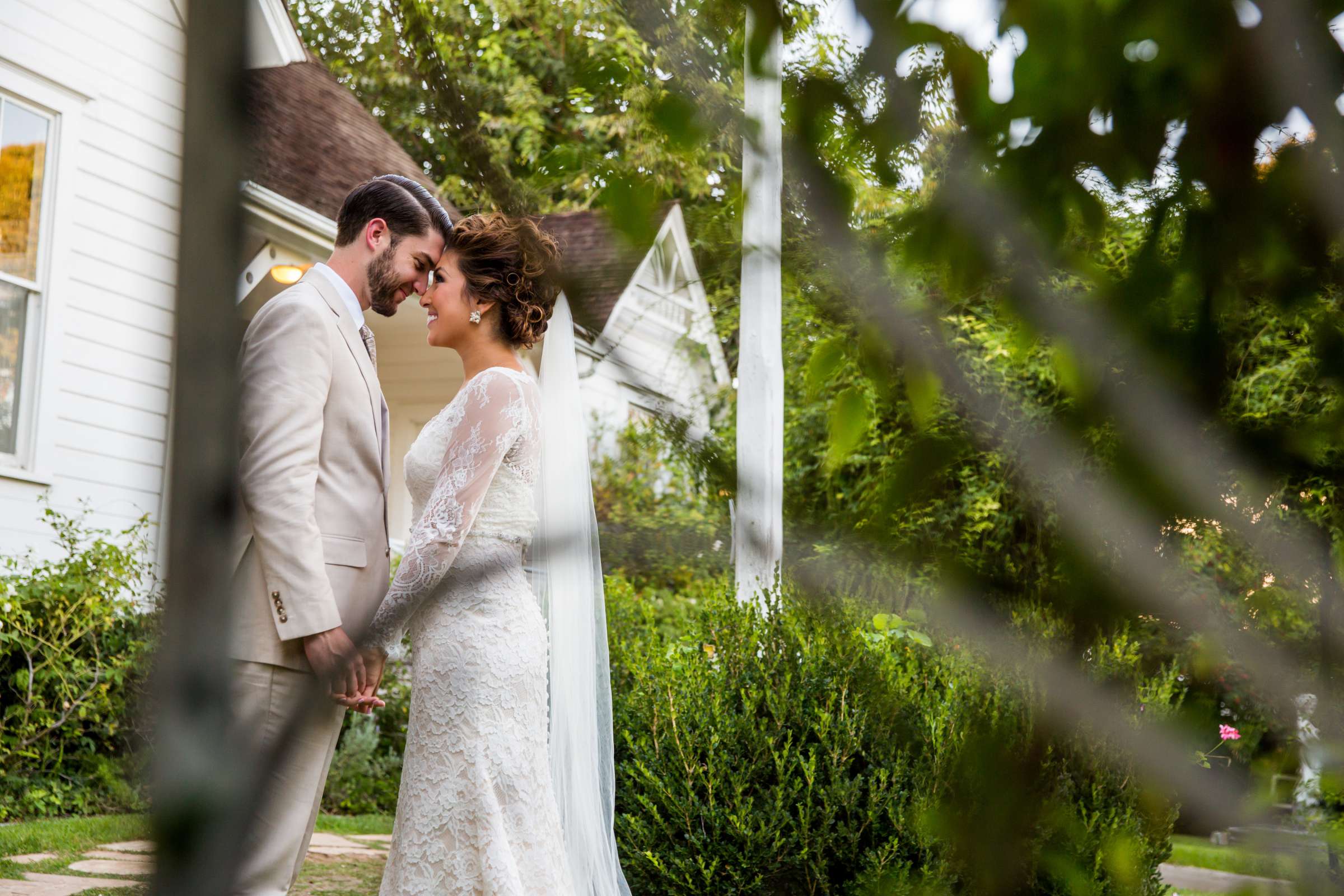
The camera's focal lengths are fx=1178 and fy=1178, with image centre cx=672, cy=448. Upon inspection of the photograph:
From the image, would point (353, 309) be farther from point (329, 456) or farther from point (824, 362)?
point (824, 362)

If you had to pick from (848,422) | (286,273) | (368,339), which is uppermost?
(286,273)

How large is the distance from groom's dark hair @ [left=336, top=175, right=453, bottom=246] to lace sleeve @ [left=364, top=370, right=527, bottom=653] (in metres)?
0.52

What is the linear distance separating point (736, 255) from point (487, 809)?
2.87 metres

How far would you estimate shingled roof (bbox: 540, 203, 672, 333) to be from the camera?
1.75 feet

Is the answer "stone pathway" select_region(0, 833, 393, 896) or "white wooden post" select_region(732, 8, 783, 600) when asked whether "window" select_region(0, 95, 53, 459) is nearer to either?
"stone pathway" select_region(0, 833, 393, 896)

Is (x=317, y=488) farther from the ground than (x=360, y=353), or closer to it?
closer to it

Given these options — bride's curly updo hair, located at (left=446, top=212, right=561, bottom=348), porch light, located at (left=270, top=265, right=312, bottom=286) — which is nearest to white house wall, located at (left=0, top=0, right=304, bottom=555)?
porch light, located at (left=270, top=265, right=312, bottom=286)

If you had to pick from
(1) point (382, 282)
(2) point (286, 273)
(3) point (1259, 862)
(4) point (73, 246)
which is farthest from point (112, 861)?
(2) point (286, 273)

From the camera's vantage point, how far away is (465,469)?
324 centimetres

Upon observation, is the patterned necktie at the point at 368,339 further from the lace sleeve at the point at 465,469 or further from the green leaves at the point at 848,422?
the green leaves at the point at 848,422

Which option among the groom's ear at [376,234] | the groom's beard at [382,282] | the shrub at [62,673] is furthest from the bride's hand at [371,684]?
the shrub at [62,673]

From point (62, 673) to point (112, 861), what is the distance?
17.9 ft

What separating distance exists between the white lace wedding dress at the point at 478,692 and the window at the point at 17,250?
3770mm

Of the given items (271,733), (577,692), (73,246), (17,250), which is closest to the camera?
(271,733)
